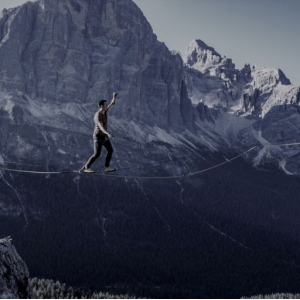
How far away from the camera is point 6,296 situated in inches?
1316

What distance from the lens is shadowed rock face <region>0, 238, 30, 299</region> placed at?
113 ft

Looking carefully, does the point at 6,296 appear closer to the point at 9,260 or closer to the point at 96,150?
the point at 9,260

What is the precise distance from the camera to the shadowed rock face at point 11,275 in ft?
113

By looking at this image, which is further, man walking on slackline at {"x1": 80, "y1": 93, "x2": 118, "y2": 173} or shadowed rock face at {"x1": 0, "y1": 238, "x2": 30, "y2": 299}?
man walking on slackline at {"x1": 80, "y1": 93, "x2": 118, "y2": 173}

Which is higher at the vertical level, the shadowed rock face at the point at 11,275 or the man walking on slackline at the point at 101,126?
the man walking on slackline at the point at 101,126

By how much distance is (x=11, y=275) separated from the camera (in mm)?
35875

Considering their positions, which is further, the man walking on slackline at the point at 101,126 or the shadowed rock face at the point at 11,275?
the man walking on slackline at the point at 101,126

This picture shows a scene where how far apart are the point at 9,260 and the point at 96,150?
13.2 meters

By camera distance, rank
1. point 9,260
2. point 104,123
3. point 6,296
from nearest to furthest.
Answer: point 6,296
point 9,260
point 104,123

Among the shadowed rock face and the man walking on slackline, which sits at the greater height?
the man walking on slackline

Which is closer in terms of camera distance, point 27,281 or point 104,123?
point 27,281

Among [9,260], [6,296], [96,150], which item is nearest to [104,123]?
[96,150]

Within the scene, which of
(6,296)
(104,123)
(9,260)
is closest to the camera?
(6,296)

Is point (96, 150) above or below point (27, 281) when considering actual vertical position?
above
